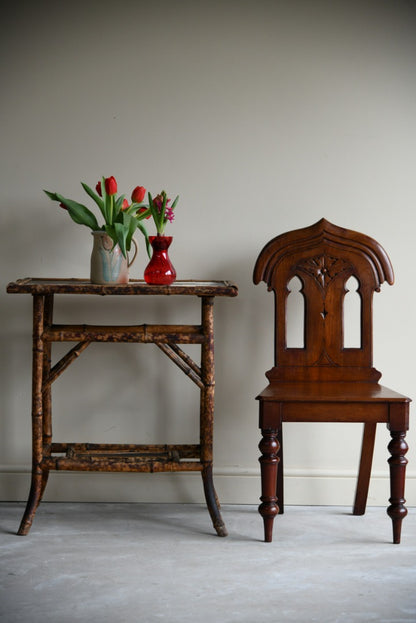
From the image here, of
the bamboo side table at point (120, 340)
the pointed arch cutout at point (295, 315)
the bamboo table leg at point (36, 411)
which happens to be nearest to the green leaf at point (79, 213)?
the bamboo side table at point (120, 340)

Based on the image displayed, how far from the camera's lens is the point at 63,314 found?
290 cm

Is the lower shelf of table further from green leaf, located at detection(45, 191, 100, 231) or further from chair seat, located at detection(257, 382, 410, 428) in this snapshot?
green leaf, located at detection(45, 191, 100, 231)

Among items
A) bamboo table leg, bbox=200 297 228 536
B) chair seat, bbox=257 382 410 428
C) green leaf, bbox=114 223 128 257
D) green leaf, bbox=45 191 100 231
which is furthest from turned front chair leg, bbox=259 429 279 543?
green leaf, bbox=45 191 100 231

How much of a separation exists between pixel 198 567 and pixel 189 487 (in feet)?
2.35

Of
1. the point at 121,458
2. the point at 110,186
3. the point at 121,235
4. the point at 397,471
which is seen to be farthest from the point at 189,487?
the point at 110,186

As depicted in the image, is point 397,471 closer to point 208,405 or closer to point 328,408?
point 328,408

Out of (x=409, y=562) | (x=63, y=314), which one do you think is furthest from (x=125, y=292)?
(x=409, y=562)

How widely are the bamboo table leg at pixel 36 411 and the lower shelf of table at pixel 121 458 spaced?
49mm

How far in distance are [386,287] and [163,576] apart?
1.46 metres

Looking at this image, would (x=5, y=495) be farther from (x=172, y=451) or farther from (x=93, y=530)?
(x=172, y=451)

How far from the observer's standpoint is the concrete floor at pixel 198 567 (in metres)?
1.88

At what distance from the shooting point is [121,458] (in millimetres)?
2527

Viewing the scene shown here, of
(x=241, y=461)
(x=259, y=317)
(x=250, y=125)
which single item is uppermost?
(x=250, y=125)

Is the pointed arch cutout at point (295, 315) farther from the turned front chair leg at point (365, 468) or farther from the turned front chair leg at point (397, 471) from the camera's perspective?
the turned front chair leg at point (397, 471)
